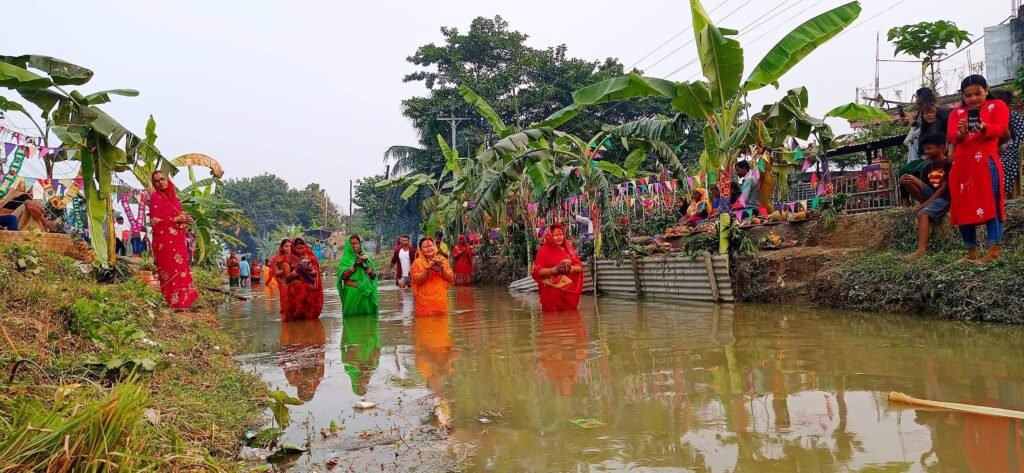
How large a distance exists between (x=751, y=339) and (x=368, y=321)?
5460 millimetres

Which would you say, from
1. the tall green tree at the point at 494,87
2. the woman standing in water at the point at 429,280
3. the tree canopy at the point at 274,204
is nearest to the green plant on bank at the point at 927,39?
the tall green tree at the point at 494,87

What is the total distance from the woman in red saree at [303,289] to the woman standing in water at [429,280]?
1549 mm

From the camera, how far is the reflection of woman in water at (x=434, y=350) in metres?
5.24

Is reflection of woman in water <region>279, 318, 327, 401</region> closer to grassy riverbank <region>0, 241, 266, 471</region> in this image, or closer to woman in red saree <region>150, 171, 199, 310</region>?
grassy riverbank <region>0, 241, 266, 471</region>

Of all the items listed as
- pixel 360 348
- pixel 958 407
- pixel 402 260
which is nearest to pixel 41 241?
pixel 360 348

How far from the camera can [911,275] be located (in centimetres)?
726

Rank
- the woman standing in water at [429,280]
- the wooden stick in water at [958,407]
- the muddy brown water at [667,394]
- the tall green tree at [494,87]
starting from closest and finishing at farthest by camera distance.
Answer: the muddy brown water at [667,394] → the wooden stick in water at [958,407] → the woman standing in water at [429,280] → the tall green tree at [494,87]

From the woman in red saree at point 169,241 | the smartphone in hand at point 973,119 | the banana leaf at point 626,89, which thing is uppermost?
the banana leaf at point 626,89

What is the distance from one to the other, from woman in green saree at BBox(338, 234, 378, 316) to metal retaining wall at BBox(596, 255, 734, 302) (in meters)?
4.35

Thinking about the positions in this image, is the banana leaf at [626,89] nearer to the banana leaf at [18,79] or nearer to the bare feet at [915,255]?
the bare feet at [915,255]

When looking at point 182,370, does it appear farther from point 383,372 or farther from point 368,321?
point 368,321

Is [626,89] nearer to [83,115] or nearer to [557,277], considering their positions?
[557,277]

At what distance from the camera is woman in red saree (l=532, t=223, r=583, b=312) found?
9703 mm

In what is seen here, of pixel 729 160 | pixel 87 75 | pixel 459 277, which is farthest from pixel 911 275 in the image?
pixel 459 277
